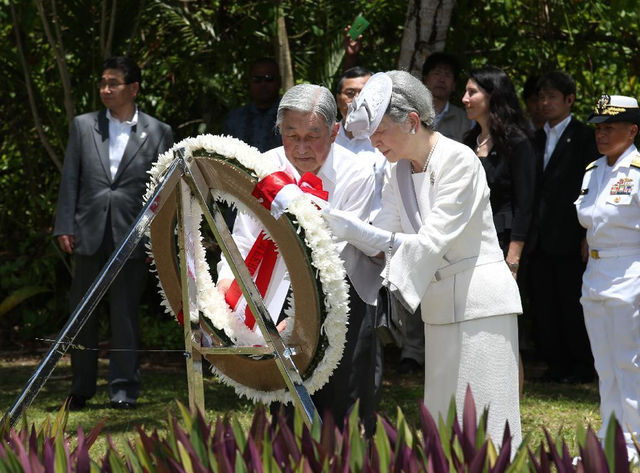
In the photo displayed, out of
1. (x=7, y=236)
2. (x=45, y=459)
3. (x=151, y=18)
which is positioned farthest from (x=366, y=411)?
(x=7, y=236)

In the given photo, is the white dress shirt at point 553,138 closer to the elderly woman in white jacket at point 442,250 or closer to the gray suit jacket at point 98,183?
the gray suit jacket at point 98,183

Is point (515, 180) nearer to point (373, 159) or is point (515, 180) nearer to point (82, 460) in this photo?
point (373, 159)

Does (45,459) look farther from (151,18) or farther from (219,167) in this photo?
(151,18)

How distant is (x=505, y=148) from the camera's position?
6180mm

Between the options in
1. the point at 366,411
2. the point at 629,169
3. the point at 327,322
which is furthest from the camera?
the point at 629,169

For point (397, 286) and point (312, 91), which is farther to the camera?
point (312, 91)

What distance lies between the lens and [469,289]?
3857mm

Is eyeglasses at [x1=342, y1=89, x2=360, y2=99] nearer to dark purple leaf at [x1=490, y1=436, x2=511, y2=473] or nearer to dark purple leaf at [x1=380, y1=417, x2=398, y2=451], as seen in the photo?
dark purple leaf at [x1=380, y1=417, x2=398, y2=451]

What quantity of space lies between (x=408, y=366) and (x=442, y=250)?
13.9 feet

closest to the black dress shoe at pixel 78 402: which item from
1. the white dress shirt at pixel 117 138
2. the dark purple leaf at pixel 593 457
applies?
the white dress shirt at pixel 117 138

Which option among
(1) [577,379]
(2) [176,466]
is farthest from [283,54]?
(2) [176,466]

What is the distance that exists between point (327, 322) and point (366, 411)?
0.67 m

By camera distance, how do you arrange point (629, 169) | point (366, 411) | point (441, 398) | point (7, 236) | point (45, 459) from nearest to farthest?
point (45, 459) < point (441, 398) < point (366, 411) < point (629, 169) < point (7, 236)

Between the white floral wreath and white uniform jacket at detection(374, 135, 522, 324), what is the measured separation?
9.5 inches
